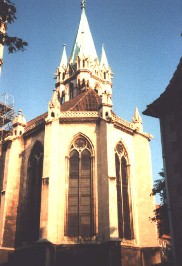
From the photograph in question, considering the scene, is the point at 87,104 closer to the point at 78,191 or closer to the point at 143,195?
the point at 78,191

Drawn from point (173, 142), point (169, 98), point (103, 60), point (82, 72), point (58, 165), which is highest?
point (103, 60)

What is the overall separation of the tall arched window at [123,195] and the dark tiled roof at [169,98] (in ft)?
31.7

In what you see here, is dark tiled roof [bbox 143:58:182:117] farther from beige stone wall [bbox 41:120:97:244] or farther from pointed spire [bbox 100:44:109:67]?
pointed spire [bbox 100:44:109:67]

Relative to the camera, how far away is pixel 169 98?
1245cm

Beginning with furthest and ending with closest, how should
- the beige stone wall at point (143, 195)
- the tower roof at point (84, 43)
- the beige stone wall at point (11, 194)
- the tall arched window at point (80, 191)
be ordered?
1. the tower roof at point (84, 43)
2. the beige stone wall at point (11, 194)
3. the beige stone wall at point (143, 195)
4. the tall arched window at point (80, 191)

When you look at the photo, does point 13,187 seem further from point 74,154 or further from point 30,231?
point 74,154

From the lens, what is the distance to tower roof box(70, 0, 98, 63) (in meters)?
43.7

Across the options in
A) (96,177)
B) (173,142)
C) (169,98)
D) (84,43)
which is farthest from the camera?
(84,43)

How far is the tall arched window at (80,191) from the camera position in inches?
790

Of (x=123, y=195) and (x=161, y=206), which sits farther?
(x=123, y=195)

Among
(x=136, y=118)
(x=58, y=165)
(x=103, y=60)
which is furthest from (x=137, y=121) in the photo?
(x=103, y=60)

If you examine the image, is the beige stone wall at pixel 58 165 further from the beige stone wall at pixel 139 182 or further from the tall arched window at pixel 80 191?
the beige stone wall at pixel 139 182

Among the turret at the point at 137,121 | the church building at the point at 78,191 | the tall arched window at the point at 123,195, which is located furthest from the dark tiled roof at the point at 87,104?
the tall arched window at the point at 123,195

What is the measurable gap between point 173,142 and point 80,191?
34.3ft
